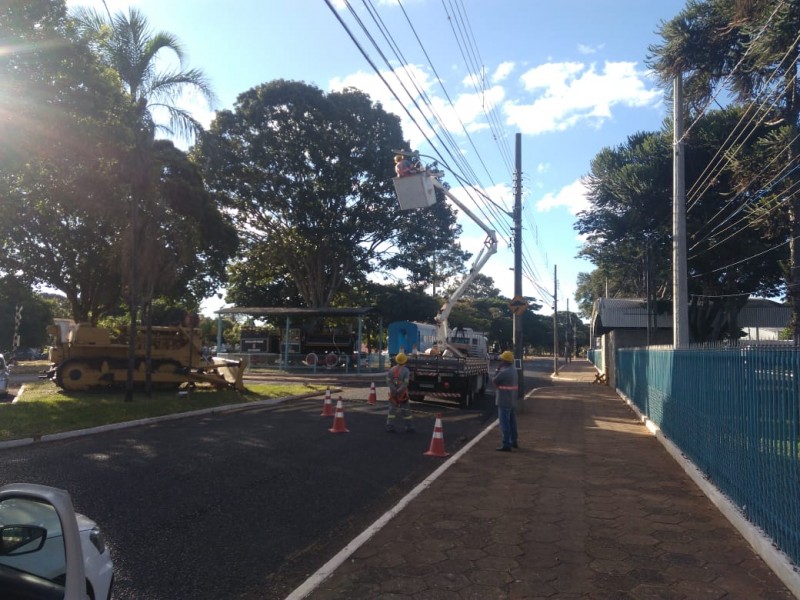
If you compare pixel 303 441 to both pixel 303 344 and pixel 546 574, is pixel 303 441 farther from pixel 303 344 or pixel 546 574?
pixel 303 344

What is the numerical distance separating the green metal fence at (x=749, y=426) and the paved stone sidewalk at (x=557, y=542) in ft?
1.23

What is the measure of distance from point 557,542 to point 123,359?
1601 cm

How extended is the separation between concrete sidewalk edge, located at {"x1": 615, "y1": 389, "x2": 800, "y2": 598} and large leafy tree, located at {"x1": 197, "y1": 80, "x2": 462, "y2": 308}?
31750 mm

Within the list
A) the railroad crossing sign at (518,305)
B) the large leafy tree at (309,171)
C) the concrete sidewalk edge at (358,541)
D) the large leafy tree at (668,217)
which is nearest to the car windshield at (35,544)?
the concrete sidewalk edge at (358,541)

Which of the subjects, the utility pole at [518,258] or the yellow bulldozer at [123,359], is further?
the utility pole at [518,258]

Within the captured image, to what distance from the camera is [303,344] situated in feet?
142

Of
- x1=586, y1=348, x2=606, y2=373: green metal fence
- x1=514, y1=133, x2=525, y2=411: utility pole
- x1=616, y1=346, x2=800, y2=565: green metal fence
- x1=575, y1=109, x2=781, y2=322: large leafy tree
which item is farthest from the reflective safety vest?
x1=586, y1=348, x2=606, y2=373: green metal fence

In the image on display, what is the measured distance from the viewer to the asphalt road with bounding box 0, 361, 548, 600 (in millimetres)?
5266

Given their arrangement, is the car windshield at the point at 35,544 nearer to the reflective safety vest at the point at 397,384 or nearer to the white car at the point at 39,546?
the white car at the point at 39,546

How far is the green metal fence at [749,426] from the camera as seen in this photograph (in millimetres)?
5145

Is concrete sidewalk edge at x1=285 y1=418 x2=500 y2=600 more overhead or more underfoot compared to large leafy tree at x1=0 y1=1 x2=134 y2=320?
more underfoot

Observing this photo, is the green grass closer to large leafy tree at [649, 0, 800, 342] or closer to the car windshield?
the car windshield

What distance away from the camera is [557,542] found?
238 inches

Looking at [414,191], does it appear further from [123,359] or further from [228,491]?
[228,491]
